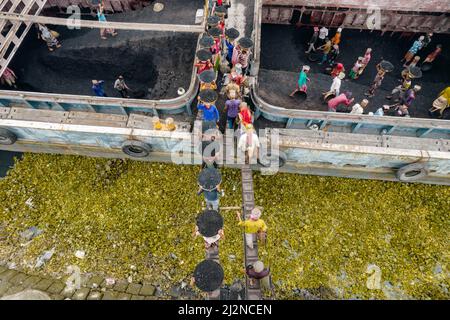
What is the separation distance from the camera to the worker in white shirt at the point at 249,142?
825 cm

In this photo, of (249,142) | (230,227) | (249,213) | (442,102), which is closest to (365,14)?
(442,102)

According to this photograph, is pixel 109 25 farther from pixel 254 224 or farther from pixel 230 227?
pixel 254 224

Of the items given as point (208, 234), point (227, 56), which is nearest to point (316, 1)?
point (227, 56)

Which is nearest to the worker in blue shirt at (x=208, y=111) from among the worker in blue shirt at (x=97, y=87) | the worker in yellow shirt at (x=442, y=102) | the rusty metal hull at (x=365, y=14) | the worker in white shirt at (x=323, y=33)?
the worker in blue shirt at (x=97, y=87)

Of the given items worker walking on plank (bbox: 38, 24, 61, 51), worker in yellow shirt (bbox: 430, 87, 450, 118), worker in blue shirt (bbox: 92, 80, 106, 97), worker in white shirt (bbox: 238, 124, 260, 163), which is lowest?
worker in white shirt (bbox: 238, 124, 260, 163)

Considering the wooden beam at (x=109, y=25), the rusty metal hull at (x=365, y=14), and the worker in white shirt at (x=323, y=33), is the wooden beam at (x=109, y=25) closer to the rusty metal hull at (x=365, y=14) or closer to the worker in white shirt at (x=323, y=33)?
the rusty metal hull at (x=365, y=14)

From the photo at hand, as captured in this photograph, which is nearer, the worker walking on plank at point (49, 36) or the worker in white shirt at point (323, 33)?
the worker walking on plank at point (49, 36)

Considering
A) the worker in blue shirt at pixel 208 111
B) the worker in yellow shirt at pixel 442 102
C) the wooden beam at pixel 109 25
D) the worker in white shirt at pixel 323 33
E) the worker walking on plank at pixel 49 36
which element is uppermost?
the worker in white shirt at pixel 323 33

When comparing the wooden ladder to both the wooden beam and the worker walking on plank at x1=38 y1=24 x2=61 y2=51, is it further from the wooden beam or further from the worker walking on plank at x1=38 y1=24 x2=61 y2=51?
the worker walking on plank at x1=38 y1=24 x2=61 y2=51

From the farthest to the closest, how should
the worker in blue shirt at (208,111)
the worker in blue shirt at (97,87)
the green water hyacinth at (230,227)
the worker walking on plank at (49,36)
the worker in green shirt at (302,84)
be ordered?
the worker walking on plank at (49,36) → the worker in green shirt at (302,84) → the worker in blue shirt at (97,87) → the green water hyacinth at (230,227) → the worker in blue shirt at (208,111)

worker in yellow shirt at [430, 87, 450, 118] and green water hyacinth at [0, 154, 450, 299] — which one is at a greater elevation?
worker in yellow shirt at [430, 87, 450, 118]

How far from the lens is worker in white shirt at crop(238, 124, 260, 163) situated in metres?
8.25

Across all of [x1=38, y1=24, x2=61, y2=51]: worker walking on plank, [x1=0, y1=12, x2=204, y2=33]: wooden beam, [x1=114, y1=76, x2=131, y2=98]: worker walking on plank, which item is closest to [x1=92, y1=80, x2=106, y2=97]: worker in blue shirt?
[x1=114, y1=76, x2=131, y2=98]: worker walking on plank

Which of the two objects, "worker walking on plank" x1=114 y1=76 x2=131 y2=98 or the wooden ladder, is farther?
"worker walking on plank" x1=114 y1=76 x2=131 y2=98
